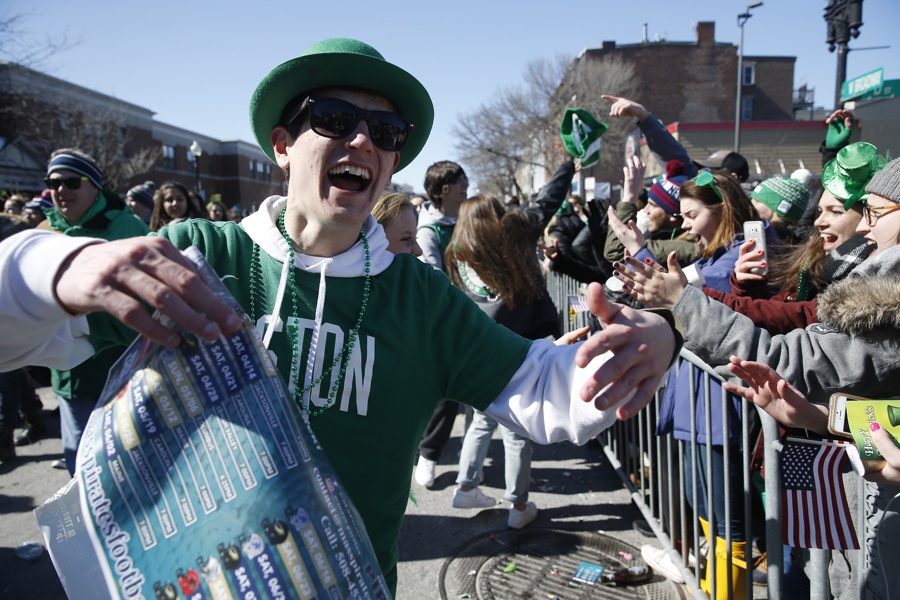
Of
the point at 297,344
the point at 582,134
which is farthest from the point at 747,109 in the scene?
the point at 297,344

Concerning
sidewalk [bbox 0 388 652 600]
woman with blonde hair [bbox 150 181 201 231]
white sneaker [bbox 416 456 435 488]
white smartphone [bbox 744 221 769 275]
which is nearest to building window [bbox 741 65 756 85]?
sidewalk [bbox 0 388 652 600]

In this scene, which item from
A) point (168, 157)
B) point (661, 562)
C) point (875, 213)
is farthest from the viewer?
point (168, 157)

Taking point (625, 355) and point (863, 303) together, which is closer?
point (625, 355)

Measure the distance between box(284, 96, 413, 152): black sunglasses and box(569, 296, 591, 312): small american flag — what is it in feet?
10.3

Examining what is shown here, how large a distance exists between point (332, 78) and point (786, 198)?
3694 mm

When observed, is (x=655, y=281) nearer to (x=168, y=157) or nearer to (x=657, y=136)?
(x=657, y=136)

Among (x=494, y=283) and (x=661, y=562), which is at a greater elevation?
(x=494, y=283)

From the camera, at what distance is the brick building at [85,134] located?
22.4 metres

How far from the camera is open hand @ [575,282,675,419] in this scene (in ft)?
3.94

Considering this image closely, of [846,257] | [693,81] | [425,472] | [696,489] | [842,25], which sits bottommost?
[425,472]

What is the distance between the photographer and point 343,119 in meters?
1.65

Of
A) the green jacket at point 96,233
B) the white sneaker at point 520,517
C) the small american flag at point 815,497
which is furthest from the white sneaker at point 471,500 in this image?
the green jacket at point 96,233

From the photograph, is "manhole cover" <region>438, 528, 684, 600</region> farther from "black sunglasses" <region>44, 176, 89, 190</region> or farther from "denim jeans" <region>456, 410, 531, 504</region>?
"black sunglasses" <region>44, 176, 89, 190</region>

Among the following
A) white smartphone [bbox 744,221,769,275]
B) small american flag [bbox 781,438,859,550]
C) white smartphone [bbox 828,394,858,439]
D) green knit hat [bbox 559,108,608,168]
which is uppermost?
green knit hat [bbox 559,108,608,168]
